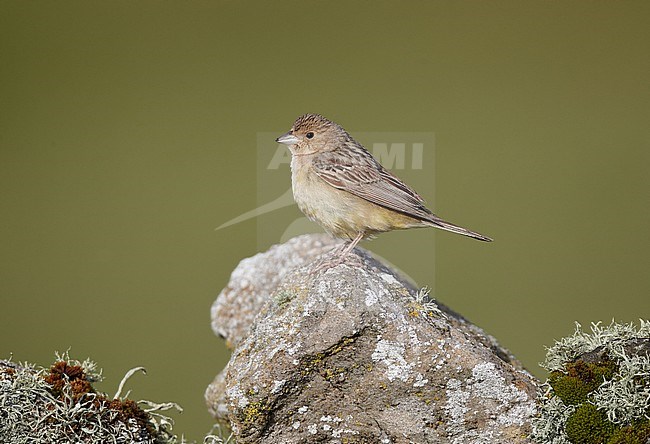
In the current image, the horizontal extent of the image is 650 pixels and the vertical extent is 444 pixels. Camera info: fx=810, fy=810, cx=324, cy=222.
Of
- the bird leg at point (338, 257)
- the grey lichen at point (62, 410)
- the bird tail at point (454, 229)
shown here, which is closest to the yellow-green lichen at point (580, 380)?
the bird tail at point (454, 229)

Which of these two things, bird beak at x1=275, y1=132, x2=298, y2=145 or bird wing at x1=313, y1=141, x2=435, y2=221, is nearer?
bird wing at x1=313, y1=141, x2=435, y2=221

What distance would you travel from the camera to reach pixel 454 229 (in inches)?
146

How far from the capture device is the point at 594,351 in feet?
10.3

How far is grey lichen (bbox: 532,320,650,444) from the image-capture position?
9.24 feet

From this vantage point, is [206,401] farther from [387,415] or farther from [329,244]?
[387,415]

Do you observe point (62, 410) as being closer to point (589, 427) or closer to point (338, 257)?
point (338, 257)

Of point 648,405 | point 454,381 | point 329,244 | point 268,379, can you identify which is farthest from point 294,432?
point 329,244

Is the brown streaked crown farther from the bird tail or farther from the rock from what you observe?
the rock

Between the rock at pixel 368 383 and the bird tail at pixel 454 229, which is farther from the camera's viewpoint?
the bird tail at pixel 454 229

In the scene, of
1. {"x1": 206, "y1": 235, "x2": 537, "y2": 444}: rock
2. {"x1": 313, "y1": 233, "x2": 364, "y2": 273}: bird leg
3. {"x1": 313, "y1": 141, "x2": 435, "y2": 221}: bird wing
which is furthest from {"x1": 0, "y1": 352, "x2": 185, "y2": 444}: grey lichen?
{"x1": 313, "y1": 141, "x2": 435, "y2": 221}: bird wing

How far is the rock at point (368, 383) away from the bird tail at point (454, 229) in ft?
2.03

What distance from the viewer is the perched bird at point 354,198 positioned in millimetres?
3832

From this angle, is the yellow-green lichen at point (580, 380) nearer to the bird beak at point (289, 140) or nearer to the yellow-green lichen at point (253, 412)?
the yellow-green lichen at point (253, 412)

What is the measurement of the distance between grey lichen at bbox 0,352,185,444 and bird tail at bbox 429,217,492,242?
1.52 meters
